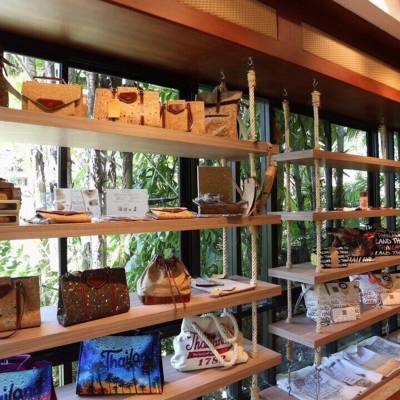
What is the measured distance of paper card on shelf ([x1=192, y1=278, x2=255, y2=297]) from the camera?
1.56 meters

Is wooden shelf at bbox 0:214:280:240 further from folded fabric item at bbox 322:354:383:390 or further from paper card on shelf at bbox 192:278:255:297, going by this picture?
folded fabric item at bbox 322:354:383:390

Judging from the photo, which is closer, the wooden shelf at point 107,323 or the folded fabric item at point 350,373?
the wooden shelf at point 107,323

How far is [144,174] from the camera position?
1955mm

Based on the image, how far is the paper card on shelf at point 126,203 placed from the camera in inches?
56.5

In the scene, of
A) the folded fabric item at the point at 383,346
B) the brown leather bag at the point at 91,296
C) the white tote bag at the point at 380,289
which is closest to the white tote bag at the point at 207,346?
the brown leather bag at the point at 91,296

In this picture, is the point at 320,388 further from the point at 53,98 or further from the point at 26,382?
the point at 53,98

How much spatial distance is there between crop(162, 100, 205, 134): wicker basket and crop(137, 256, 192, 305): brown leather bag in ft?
1.81

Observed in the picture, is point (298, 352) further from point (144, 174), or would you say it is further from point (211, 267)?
point (144, 174)

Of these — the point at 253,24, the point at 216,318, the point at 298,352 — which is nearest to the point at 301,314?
the point at 298,352

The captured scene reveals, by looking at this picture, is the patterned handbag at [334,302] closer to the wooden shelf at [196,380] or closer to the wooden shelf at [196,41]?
the wooden shelf at [196,380]

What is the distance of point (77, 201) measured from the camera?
1.36 meters

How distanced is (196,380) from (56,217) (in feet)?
2.84

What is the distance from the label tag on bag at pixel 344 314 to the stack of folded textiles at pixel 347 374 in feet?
1.21

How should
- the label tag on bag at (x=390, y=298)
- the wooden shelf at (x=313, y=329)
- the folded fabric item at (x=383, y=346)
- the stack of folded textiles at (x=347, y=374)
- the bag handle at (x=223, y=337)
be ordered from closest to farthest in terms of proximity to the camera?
1. the bag handle at (x=223, y=337)
2. the wooden shelf at (x=313, y=329)
3. the stack of folded textiles at (x=347, y=374)
4. the label tag on bag at (x=390, y=298)
5. the folded fabric item at (x=383, y=346)
